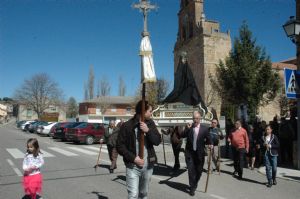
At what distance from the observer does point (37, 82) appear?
3034 inches

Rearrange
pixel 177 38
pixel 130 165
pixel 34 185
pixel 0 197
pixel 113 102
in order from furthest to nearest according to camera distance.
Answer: pixel 113 102 → pixel 177 38 → pixel 0 197 → pixel 34 185 → pixel 130 165

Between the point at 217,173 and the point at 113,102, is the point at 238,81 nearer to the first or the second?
the point at 217,173

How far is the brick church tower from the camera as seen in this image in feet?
140

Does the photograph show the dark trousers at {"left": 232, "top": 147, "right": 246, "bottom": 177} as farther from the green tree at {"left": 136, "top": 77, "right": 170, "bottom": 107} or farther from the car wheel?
the green tree at {"left": 136, "top": 77, "right": 170, "bottom": 107}

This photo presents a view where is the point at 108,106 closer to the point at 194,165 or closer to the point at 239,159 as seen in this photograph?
the point at 239,159

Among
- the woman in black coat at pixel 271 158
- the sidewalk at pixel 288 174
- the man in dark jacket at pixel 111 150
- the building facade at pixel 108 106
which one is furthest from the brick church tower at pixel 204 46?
the woman in black coat at pixel 271 158

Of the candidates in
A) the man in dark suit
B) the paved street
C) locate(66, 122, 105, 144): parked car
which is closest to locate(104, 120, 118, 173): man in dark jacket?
the paved street

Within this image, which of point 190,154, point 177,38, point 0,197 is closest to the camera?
point 0,197

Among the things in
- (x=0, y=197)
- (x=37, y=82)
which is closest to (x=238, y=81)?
(x=0, y=197)

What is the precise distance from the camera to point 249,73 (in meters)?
32.0

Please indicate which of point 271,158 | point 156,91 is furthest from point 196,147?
point 156,91

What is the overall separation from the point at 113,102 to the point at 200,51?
32817 mm

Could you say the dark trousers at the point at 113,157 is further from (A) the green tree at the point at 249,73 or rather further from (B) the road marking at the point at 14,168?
(A) the green tree at the point at 249,73

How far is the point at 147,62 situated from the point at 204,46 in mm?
39066
